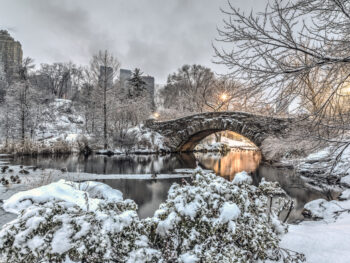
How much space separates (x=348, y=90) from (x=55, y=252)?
14.2 feet

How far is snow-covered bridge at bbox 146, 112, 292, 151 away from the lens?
1160cm

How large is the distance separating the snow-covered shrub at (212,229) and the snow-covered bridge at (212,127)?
25.2 ft

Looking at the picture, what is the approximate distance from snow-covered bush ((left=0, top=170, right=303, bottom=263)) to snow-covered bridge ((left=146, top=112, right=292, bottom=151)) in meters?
7.71

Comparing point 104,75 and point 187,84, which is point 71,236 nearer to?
point 104,75

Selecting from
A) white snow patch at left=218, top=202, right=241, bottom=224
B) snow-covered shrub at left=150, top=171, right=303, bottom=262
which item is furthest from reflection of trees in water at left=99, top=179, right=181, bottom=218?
white snow patch at left=218, top=202, right=241, bottom=224

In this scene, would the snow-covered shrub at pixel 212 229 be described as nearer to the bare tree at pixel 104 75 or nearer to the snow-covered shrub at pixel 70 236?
the snow-covered shrub at pixel 70 236

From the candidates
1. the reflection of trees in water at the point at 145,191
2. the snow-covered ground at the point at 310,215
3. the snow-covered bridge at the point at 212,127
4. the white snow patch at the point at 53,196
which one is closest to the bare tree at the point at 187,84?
the snow-covered bridge at the point at 212,127

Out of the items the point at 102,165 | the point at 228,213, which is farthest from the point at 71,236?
the point at 102,165

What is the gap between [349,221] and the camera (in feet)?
11.1

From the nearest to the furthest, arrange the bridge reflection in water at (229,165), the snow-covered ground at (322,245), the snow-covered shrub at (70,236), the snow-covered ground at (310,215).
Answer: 1. the snow-covered shrub at (70,236)
2. the snow-covered ground at (322,245)
3. the snow-covered ground at (310,215)
4. the bridge reflection in water at (229,165)

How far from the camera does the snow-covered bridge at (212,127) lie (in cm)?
1160

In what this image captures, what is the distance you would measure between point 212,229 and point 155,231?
0.54 m

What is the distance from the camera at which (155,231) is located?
6.53 ft

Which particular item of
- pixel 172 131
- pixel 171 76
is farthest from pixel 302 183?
pixel 171 76
